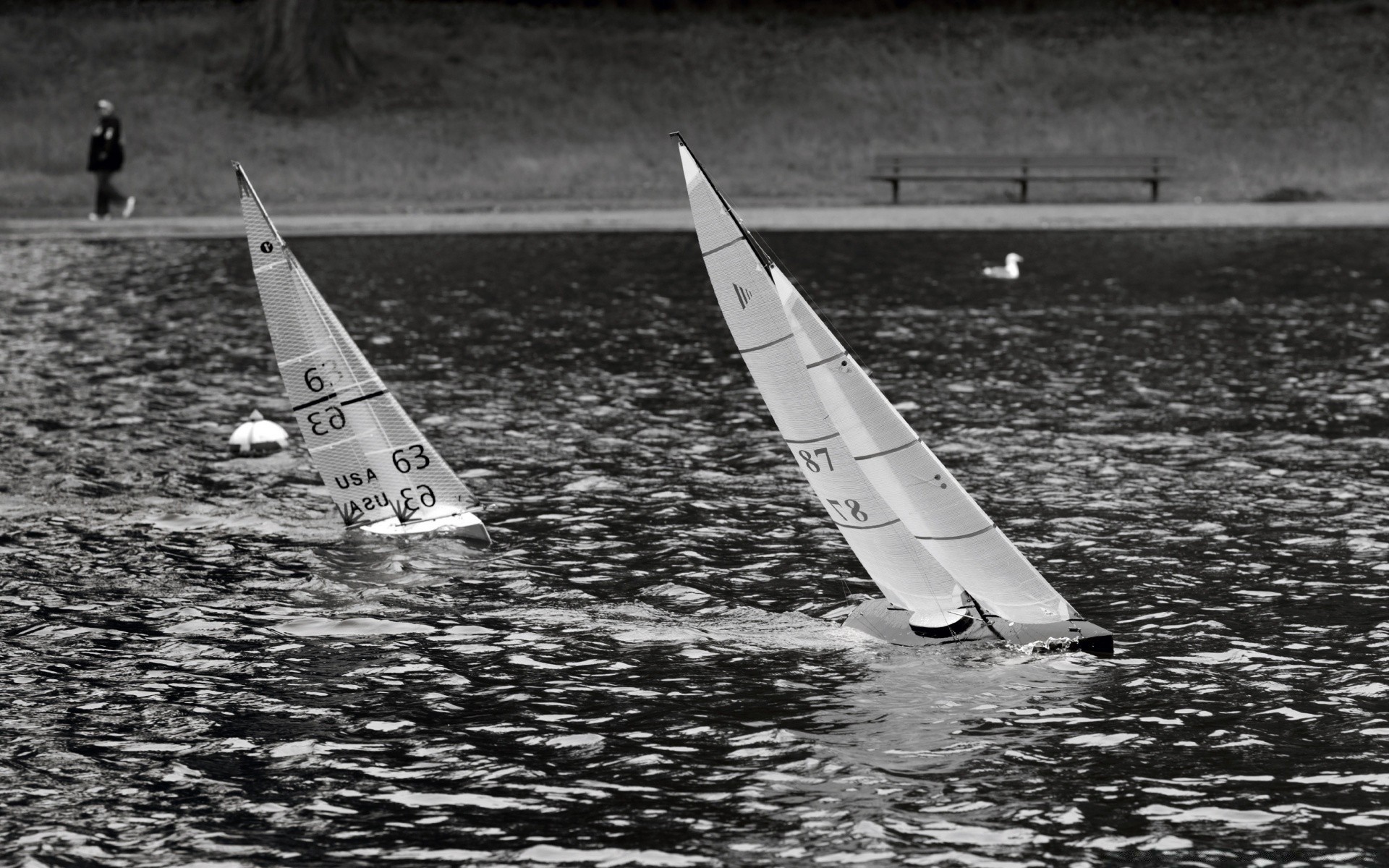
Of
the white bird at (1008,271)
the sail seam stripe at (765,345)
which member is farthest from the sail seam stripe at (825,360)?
the white bird at (1008,271)

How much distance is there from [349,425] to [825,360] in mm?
5975

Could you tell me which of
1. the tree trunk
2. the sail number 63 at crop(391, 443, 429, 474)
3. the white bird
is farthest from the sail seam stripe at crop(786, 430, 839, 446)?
the tree trunk

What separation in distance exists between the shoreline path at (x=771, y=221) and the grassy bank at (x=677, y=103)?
5.95ft

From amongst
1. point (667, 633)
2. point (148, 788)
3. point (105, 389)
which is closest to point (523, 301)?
point (105, 389)

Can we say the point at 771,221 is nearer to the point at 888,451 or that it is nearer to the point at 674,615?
the point at 674,615

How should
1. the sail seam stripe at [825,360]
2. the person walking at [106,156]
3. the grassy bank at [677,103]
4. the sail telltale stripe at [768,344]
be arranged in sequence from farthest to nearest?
1. the grassy bank at [677,103]
2. the person walking at [106,156]
3. the sail telltale stripe at [768,344]
4. the sail seam stripe at [825,360]

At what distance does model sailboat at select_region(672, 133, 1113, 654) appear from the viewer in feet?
43.7

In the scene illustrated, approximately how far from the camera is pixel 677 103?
50.8m

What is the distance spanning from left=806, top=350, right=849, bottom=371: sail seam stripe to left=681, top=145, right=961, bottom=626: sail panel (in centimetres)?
12

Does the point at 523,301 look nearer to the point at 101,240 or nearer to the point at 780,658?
the point at 101,240

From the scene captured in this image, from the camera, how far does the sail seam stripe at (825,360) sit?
1329 cm

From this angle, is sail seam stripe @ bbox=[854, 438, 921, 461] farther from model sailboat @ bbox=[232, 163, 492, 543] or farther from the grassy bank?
the grassy bank

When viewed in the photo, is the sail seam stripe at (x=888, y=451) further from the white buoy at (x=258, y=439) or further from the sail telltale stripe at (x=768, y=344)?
the white buoy at (x=258, y=439)

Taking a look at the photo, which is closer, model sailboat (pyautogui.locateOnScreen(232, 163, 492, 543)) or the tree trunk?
model sailboat (pyautogui.locateOnScreen(232, 163, 492, 543))
